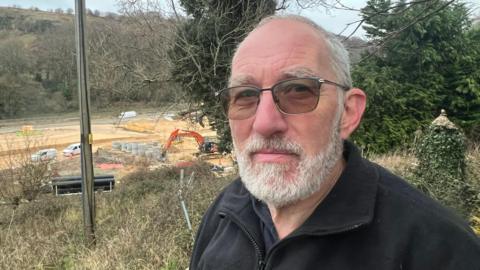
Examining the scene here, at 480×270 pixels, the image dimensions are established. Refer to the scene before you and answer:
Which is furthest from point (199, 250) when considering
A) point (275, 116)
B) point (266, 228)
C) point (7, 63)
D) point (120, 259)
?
point (7, 63)

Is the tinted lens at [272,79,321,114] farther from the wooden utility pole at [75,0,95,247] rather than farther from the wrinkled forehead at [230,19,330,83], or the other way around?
the wooden utility pole at [75,0,95,247]

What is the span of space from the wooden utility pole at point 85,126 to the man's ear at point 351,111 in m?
6.03

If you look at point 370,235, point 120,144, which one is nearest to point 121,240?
point 370,235

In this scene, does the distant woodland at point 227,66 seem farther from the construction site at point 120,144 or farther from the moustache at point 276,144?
the moustache at point 276,144

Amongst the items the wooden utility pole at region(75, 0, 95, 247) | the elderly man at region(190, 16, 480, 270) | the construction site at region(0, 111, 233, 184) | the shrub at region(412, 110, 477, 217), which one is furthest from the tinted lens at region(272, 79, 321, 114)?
the construction site at region(0, 111, 233, 184)

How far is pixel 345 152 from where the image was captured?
5.39 ft

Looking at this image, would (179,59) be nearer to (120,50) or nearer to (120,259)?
(120,50)

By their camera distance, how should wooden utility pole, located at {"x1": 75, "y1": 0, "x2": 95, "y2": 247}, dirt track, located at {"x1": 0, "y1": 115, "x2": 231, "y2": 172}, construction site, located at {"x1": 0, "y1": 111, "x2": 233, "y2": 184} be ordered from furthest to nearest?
dirt track, located at {"x1": 0, "y1": 115, "x2": 231, "y2": 172} → construction site, located at {"x1": 0, "y1": 111, "x2": 233, "y2": 184} → wooden utility pole, located at {"x1": 75, "y1": 0, "x2": 95, "y2": 247}

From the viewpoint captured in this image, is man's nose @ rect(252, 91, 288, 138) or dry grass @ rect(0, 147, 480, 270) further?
dry grass @ rect(0, 147, 480, 270)

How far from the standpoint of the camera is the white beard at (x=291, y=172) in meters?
1.52

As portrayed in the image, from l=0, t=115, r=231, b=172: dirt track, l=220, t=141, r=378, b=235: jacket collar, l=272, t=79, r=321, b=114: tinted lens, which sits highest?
l=272, t=79, r=321, b=114: tinted lens

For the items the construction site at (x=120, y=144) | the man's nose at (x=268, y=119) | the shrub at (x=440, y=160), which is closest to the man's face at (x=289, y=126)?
the man's nose at (x=268, y=119)

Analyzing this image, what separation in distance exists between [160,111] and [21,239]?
39.3ft

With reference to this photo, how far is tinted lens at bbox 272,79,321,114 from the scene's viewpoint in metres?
1.55
